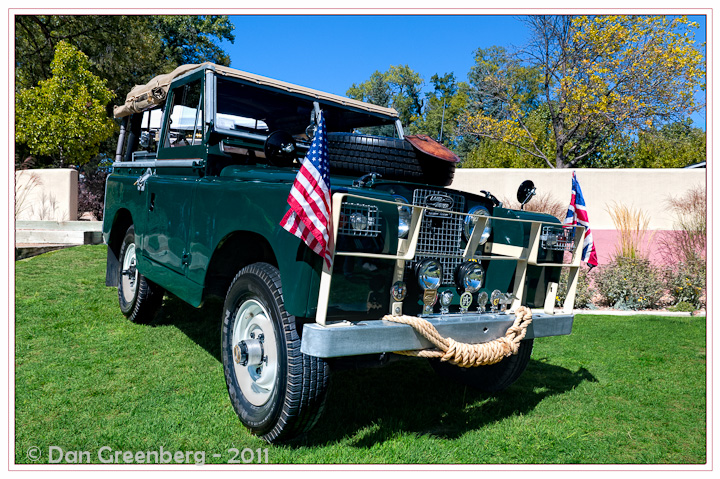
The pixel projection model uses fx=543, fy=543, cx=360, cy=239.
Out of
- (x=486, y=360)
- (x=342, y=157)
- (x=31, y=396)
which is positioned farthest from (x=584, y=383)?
(x=31, y=396)

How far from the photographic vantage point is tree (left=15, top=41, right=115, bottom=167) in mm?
15617

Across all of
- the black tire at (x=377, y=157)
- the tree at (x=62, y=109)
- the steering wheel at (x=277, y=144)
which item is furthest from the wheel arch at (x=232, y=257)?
the tree at (x=62, y=109)

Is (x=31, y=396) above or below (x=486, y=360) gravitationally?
below

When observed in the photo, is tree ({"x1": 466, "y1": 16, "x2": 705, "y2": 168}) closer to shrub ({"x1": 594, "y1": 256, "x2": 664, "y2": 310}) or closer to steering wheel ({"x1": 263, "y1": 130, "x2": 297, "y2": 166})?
shrub ({"x1": 594, "y1": 256, "x2": 664, "y2": 310})

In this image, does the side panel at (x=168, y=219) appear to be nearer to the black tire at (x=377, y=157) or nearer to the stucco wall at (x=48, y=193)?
the black tire at (x=377, y=157)

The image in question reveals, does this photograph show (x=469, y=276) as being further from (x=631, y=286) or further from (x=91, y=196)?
(x=91, y=196)

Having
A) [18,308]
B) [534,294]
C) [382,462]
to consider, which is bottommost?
[382,462]

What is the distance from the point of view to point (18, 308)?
19.4 ft

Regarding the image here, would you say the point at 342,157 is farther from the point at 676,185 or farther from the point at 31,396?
the point at 676,185

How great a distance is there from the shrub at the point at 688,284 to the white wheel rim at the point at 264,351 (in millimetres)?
7285

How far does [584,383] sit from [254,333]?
282 cm

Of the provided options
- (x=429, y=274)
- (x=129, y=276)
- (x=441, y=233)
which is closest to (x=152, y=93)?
(x=129, y=276)

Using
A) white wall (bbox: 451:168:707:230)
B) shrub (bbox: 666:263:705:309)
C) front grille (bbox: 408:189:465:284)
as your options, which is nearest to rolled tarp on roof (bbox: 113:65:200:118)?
front grille (bbox: 408:189:465:284)

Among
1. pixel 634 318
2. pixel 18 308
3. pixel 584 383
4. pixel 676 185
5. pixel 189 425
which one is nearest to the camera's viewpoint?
pixel 189 425
